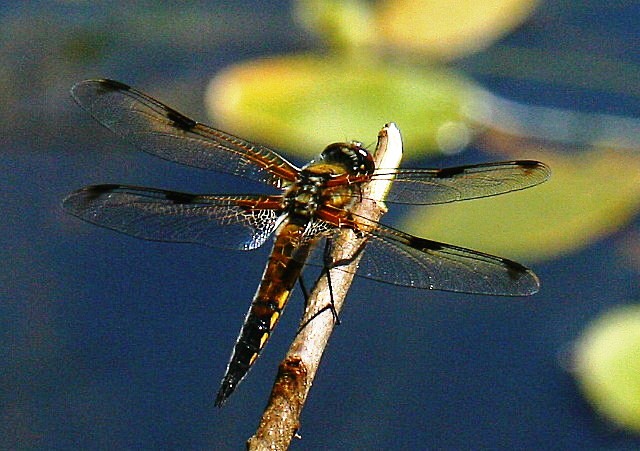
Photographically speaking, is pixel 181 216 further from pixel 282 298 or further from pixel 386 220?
pixel 386 220

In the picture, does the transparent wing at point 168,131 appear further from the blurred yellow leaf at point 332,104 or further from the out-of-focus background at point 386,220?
the blurred yellow leaf at point 332,104

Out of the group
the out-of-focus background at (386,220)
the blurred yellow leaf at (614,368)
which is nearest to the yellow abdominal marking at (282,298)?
the out-of-focus background at (386,220)

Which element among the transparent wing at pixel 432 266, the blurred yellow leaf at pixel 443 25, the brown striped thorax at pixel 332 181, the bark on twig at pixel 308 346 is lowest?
the bark on twig at pixel 308 346

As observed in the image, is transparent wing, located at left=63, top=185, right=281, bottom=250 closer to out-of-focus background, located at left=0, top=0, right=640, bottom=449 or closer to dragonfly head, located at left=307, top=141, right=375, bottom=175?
dragonfly head, located at left=307, top=141, right=375, bottom=175

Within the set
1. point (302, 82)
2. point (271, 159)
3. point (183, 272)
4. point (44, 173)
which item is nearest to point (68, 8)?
point (44, 173)

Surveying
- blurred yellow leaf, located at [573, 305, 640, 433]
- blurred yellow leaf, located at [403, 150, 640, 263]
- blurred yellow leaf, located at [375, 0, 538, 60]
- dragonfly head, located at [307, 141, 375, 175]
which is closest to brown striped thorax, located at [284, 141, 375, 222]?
dragonfly head, located at [307, 141, 375, 175]

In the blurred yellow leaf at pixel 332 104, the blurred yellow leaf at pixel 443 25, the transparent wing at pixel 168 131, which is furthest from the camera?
the blurred yellow leaf at pixel 443 25
